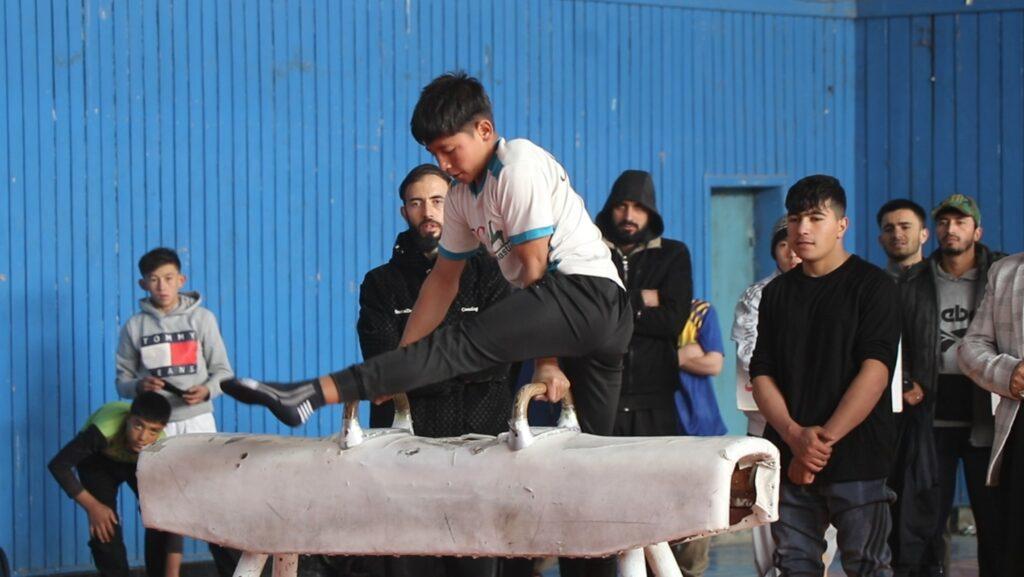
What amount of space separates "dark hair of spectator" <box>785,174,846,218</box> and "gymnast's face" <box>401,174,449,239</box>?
48.2 inches

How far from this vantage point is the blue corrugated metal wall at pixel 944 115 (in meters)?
9.55

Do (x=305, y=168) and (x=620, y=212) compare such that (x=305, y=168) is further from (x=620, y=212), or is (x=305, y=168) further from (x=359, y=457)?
(x=359, y=457)

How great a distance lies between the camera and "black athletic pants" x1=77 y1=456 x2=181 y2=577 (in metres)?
6.90

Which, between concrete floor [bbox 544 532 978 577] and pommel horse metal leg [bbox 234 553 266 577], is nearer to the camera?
pommel horse metal leg [bbox 234 553 266 577]

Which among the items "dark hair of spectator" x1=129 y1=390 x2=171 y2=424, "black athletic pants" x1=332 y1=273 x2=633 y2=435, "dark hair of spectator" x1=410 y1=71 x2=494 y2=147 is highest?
"dark hair of spectator" x1=410 y1=71 x2=494 y2=147

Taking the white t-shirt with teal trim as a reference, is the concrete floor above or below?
below

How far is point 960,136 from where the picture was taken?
9695mm

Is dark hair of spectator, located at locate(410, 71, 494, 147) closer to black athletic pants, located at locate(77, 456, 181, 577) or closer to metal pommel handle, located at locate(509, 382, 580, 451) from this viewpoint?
metal pommel handle, located at locate(509, 382, 580, 451)

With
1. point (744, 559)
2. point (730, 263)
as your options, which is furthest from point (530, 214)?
point (730, 263)

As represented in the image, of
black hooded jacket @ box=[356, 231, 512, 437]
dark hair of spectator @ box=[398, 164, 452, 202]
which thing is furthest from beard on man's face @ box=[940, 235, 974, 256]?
dark hair of spectator @ box=[398, 164, 452, 202]

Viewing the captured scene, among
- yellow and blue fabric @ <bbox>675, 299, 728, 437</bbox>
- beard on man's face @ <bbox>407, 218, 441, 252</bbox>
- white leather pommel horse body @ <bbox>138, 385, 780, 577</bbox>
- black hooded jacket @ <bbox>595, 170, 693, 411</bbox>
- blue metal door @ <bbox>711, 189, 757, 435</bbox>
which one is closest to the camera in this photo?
white leather pommel horse body @ <bbox>138, 385, 780, 577</bbox>

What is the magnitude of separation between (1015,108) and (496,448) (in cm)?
656

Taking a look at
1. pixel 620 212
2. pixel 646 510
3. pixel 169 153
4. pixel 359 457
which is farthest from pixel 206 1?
pixel 646 510

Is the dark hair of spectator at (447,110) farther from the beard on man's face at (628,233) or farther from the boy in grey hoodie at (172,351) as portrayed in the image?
the boy in grey hoodie at (172,351)
